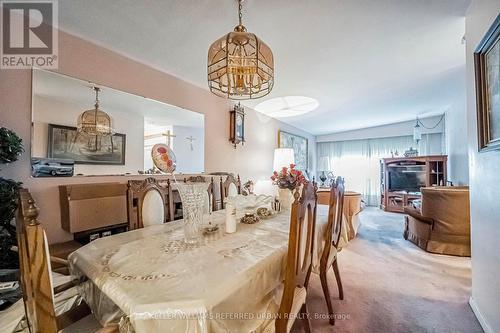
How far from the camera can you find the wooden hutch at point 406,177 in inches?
197

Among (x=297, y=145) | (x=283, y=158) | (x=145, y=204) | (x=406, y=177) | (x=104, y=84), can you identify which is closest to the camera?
(x=145, y=204)

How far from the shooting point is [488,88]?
1.43 meters

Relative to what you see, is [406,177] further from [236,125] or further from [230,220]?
[230,220]

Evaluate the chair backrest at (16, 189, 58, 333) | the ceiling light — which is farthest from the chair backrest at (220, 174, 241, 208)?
the ceiling light

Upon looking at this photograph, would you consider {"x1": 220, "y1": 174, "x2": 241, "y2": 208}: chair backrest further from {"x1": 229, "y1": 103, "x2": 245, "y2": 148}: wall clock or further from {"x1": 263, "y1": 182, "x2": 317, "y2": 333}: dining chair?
{"x1": 263, "y1": 182, "x2": 317, "y2": 333}: dining chair

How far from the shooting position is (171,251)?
1116 millimetres

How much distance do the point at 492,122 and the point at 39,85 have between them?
330 centimetres

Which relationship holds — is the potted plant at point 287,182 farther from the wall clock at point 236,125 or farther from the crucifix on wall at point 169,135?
the wall clock at point 236,125

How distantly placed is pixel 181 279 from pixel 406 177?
6316 millimetres

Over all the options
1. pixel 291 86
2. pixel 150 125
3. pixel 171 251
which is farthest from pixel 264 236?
pixel 291 86

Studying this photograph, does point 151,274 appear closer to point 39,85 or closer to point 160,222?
point 160,222

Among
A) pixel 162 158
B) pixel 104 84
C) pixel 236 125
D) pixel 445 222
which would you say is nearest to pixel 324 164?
pixel 445 222

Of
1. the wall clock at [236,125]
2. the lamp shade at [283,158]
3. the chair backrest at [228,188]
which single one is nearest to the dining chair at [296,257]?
the chair backrest at [228,188]

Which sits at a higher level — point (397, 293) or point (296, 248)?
point (296, 248)
